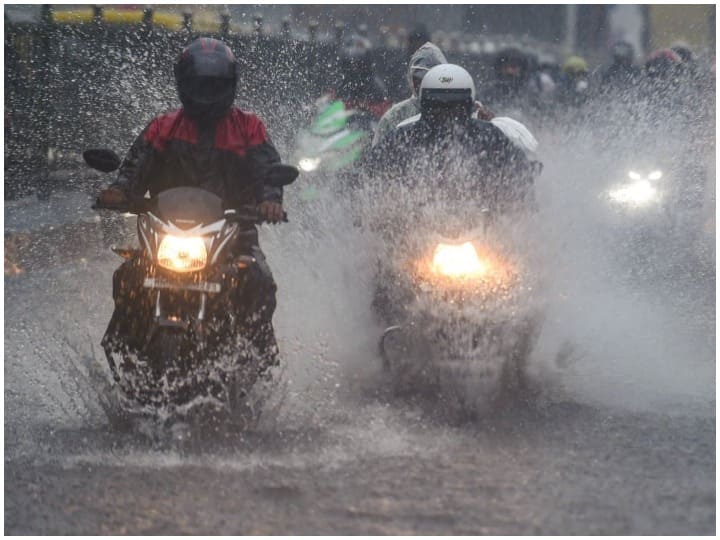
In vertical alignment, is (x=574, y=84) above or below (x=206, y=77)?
above

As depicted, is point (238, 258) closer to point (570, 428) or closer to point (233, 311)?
point (233, 311)

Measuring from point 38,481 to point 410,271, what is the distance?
245 cm

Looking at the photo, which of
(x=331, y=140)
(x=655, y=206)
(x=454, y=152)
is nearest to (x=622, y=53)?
(x=655, y=206)

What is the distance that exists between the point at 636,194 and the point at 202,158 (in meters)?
8.86

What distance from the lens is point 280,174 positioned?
253 inches

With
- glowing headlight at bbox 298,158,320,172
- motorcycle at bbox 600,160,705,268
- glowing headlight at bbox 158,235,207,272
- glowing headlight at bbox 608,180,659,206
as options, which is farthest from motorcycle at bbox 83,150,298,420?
glowing headlight at bbox 608,180,659,206

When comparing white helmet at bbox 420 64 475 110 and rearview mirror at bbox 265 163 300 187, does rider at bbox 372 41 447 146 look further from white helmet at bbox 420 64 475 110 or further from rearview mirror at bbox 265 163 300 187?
rearview mirror at bbox 265 163 300 187

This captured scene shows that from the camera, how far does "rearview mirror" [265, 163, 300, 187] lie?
641 cm

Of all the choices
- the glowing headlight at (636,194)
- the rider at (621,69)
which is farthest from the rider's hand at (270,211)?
the rider at (621,69)

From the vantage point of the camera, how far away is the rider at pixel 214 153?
22.1 ft

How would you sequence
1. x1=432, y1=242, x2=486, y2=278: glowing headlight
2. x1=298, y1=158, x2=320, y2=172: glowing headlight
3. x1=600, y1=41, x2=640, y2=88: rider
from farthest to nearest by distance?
x1=600, y1=41, x2=640, y2=88: rider → x1=298, y1=158, x2=320, y2=172: glowing headlight → x1=432, y1=242, x2=486, y2=278: glowing headlight

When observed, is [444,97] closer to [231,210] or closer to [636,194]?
[231,210]

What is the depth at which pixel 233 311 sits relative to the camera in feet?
21.3

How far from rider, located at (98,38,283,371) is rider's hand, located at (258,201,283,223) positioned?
0.10m
